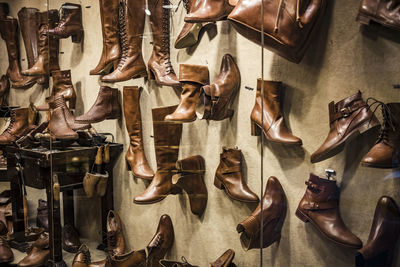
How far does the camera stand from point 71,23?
2.85 m

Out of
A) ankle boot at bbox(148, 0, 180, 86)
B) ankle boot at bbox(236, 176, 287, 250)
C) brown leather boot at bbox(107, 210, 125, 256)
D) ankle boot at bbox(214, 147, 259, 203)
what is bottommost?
brown leather boot at bbox(107, 210, 125, 256)

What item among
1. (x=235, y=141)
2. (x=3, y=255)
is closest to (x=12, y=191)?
(x=3, y=255)

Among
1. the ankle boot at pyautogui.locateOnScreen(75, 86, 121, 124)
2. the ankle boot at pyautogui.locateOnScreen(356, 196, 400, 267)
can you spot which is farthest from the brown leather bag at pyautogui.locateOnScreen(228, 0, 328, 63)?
the ankle boot at pyautogui.locateOnScreen(75, 86, 121, 124)

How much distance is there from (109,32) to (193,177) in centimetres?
105

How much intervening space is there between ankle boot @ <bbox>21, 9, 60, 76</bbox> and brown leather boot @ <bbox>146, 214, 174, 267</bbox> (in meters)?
1.33

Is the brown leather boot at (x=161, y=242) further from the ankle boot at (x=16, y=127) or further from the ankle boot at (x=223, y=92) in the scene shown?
the ankle boot at (x=16, y=127)

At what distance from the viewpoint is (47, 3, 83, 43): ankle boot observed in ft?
9.27

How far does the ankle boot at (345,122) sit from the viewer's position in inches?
65.8

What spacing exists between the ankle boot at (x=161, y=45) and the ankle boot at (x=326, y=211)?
3.14ft

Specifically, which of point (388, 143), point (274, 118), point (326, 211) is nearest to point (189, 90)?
point (274, 118)

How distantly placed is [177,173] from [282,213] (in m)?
0.66

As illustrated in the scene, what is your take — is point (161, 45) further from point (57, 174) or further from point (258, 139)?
point (57, 174)

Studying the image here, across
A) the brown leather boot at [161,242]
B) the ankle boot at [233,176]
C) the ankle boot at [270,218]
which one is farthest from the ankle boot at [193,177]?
the ankle boot at [270,218]

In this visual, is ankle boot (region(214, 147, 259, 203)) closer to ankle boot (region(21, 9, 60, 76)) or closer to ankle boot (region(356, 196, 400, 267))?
ankle boot (region(356, 196, 400, 267))
